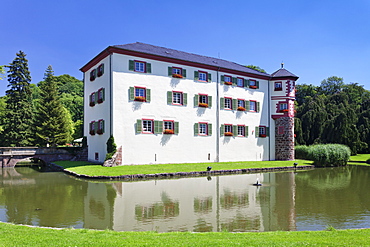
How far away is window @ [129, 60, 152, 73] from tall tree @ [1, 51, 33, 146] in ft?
67.4

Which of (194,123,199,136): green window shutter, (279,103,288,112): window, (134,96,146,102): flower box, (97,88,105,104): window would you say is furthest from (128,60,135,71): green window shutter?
(279,103,288,112): window

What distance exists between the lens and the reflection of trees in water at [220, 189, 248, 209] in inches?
490

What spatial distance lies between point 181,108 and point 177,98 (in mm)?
1043

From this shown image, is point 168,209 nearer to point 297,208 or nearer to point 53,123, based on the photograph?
point 297,208

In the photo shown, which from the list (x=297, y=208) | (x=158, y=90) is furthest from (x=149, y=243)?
(x=158, y=90)

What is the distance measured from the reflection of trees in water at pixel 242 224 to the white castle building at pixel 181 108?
57.3ft

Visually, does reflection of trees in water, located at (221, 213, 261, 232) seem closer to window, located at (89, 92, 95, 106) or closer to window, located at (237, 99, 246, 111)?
window, located at (89, 92, 95, 106)

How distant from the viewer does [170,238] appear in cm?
684

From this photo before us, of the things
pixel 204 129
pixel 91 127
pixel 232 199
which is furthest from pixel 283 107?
pixel 232 199

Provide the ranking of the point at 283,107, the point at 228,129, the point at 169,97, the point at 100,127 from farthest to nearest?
the point at 283,107
the point at 228,129
the point at 169,97
the point at 100,127

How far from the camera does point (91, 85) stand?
104ft

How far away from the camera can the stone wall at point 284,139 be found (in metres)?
36.2

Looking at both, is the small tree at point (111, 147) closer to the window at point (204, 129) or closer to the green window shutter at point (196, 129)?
the green window shutter at point (196, 129)

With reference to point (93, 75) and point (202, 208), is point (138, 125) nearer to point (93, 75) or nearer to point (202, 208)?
point (93, 75)
